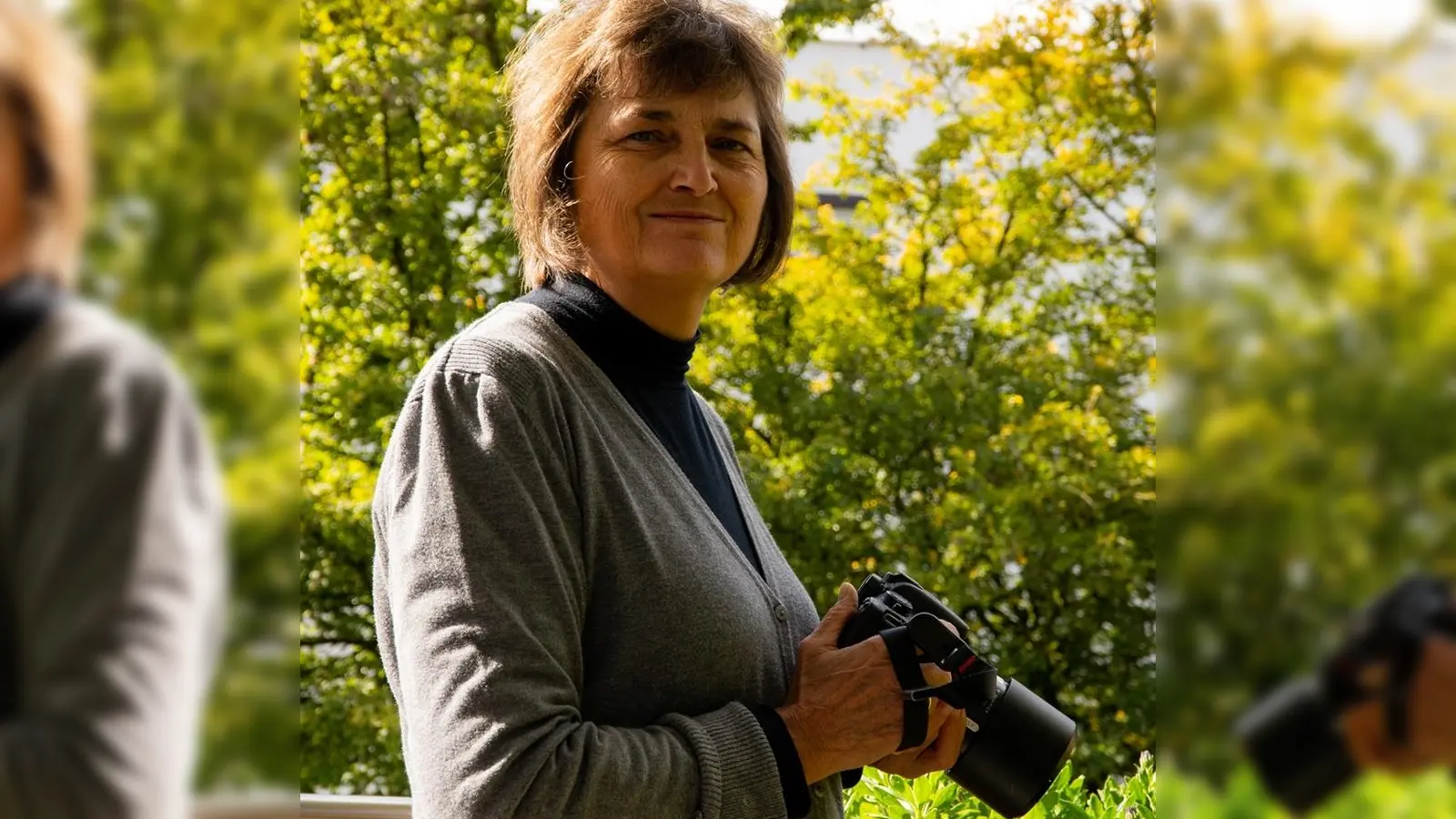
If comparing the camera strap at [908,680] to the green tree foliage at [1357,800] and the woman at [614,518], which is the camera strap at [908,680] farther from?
the green tree foliage at [1357,800]

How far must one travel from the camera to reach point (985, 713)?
4.32 feet

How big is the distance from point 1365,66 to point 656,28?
942mm

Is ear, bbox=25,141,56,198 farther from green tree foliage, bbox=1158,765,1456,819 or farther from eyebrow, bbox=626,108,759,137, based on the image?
eyebrow, bbox=626,108,759,137

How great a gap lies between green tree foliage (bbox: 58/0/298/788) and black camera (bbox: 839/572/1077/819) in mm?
700

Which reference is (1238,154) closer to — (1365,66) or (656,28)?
(1365,66)

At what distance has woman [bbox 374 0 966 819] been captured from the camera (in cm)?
104

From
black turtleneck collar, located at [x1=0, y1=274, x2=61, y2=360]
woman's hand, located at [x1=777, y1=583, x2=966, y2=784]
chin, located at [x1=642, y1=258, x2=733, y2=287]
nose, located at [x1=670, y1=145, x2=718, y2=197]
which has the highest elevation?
nose, located at [x1=670, y1=145, x2=718, y2=197]

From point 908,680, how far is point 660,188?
47 centimetres

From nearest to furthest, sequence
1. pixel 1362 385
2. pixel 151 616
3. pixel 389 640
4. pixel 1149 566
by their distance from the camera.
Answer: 1. pixel 1362 385
2. pixel 151 616
3. pixel 389 640
4. pixel 1149 566

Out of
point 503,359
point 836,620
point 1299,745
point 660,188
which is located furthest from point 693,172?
point 1299,745

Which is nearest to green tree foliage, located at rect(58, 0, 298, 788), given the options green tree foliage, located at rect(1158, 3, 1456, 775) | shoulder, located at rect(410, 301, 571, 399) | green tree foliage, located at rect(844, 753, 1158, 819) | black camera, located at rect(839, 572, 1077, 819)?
green tree foliage, located at rect(1158, 3, 1456, 775)

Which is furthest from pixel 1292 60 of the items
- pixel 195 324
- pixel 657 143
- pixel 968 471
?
pixel 968 471

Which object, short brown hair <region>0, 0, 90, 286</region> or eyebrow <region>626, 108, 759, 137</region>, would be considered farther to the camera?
eyebrow <region>626, 108, 759, 137</region>

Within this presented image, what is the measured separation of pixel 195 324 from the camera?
0.58m
